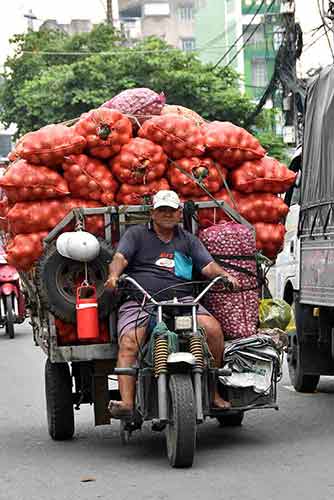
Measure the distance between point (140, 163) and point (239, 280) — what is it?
1127mm

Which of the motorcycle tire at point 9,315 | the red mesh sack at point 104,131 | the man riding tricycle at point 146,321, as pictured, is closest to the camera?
the man riding tricycle at point 146,321

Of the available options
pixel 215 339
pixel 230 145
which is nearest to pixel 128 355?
pixel 215 339

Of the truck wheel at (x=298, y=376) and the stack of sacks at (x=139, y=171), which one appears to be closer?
the stack of sacks at (x=139, y=171)

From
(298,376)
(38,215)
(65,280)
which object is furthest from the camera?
(298,376)

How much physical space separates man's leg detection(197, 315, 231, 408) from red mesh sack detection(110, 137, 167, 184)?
4.20ft

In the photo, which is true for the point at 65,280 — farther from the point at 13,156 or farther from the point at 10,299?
the point at 10,299

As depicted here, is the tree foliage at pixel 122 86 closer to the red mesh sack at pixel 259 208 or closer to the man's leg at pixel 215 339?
the red mesh sack at pixel 259 208

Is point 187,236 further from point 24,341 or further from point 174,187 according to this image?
point 24,341

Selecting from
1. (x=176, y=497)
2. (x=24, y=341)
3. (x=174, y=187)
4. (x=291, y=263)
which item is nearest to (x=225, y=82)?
(x=24, y=341)

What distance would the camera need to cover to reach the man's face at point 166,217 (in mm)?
8461

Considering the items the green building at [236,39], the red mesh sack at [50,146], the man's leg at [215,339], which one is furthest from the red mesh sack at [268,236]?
the green building at [236,39]

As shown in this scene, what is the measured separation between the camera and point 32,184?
8.95 m

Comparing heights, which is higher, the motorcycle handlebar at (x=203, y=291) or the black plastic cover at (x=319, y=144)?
the black plastic cover at (x=319, y=144)

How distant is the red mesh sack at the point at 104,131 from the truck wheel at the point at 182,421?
206 cm
